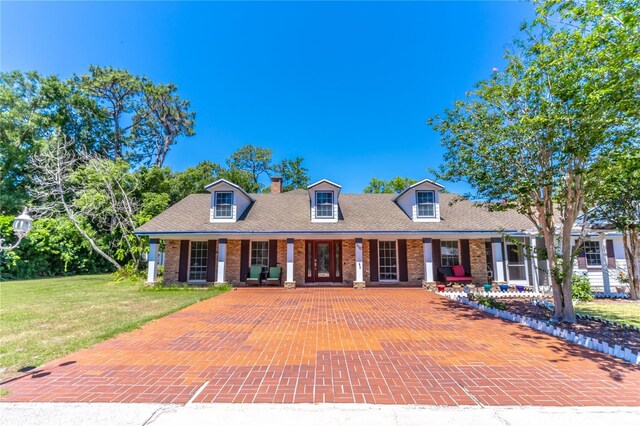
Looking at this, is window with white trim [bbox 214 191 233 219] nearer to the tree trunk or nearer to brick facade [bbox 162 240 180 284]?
brick facade [bbox 162 240 180 284]

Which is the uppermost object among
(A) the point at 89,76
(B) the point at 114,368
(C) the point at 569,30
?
(A) the point at 89,76

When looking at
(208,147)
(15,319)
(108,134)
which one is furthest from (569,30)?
(108,134)

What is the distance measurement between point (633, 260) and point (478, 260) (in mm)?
5224

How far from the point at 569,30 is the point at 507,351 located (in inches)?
257

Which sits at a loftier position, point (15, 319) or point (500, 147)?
point (500, 147)

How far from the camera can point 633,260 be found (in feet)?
34.0

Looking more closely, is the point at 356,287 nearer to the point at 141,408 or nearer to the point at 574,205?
the point at 574,205

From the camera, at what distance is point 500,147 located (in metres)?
Result: 7.39

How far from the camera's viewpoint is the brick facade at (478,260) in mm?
14125

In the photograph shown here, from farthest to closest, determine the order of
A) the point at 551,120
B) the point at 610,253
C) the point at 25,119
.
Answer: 1. the point at 25,119
2. the point at 610,253
3. the point at 551,120

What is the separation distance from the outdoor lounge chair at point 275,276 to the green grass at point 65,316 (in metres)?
2.15

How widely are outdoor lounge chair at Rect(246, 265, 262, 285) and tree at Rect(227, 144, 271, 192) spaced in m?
22.3

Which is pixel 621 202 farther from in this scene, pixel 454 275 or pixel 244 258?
pixel 244 258

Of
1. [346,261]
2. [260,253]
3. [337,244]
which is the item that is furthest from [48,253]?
[346,261]
